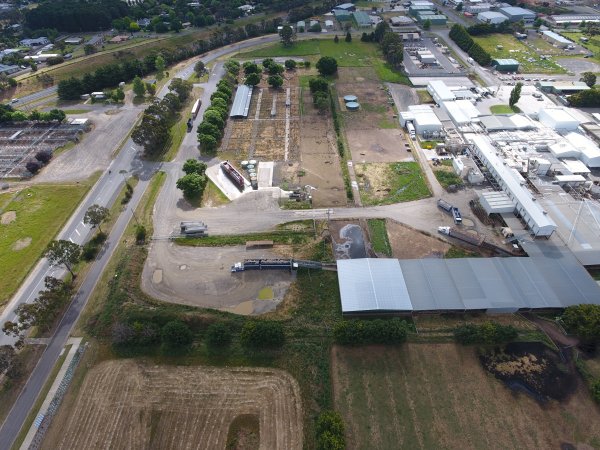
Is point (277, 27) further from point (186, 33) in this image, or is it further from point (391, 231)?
point (391, 231)

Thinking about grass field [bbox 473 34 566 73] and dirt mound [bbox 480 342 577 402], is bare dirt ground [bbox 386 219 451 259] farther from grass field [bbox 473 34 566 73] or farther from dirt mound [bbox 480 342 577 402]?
grass field [bbox 473 34 566 73]

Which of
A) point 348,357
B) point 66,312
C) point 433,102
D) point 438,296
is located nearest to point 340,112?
point 433,102

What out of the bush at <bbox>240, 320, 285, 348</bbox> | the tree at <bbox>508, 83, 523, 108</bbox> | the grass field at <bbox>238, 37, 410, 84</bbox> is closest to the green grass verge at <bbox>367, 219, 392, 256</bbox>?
the bush at <bbox>240, 320, 285, 348</bbox>

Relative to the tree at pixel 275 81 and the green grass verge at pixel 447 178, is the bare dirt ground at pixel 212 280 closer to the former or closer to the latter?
the green grass verge at pixel 447 178

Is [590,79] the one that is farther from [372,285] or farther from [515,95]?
[372,285]

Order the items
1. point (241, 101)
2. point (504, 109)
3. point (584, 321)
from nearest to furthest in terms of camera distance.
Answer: point (584, 321) < point (504, 109) < point (241, 101)

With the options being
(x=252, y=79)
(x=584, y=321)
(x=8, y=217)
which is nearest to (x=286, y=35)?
(x=252, y=79)

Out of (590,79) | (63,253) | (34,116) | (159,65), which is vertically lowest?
(63,253)
